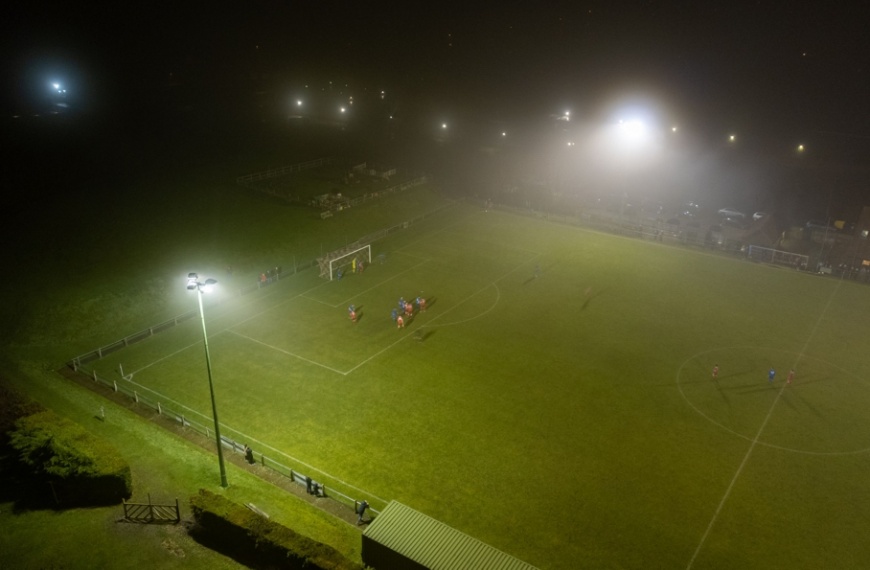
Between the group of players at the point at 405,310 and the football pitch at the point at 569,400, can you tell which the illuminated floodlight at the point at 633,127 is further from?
the group of players at the point at 405,310

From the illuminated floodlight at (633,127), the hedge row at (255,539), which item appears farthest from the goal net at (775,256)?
the hedge row at (255,539)

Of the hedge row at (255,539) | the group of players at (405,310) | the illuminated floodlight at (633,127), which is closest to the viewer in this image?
the hedge row at (255,539)

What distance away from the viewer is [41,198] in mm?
55000

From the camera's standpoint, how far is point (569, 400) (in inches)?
1244

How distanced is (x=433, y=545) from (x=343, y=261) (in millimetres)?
35558

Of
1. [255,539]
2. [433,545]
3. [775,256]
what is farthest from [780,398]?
[255,539]

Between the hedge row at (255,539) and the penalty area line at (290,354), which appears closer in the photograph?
the hedge row at (255,539)

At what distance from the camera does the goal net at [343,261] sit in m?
48.4

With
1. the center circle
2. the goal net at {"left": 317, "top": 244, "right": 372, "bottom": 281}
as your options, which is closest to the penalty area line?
the goal net at {"left": 317, "top": 244, "right": 372, "bottom": 281}

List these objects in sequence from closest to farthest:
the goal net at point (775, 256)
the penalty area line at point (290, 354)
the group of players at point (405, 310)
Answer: the penalty area line at point (290, 354), the group of players at point (405, 310), the goal net at point (775, 256)

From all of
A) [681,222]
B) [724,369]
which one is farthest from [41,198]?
[681,222]

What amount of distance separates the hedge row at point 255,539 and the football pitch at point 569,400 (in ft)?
15.8

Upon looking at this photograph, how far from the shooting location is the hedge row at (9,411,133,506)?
2230 centimetres

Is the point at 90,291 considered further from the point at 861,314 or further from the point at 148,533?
the point at 861,314
